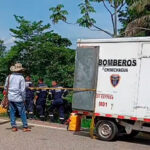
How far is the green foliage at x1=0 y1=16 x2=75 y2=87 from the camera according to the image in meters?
20.4

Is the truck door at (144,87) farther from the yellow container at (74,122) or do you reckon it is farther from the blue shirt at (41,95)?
the blue shirt at (41,95)

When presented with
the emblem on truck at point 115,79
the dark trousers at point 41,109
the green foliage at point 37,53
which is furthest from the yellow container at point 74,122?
the green foliage at point 37,53

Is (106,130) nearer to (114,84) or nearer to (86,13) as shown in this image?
(114,84)

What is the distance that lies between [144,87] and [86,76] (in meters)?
1.75

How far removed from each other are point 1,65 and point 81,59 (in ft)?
35.0

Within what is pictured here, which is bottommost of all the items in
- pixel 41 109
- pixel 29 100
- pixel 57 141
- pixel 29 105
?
pixel 57 141

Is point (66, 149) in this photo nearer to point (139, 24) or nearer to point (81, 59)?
point (81, 59)

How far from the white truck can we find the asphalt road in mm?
363

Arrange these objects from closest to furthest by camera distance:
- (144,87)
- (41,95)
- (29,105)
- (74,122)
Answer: (144,87) < (74,122) < (41,95) < (29,105)

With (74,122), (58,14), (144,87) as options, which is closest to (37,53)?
(58,14)

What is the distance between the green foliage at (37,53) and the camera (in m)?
20.4

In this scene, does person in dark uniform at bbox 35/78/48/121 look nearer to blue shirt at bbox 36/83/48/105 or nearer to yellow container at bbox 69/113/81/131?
blue shirt at bbox 36/83/48/105

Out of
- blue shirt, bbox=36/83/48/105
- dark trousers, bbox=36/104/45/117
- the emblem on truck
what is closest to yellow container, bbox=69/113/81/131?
the emblem on truck

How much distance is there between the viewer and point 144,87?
33.0 feet
